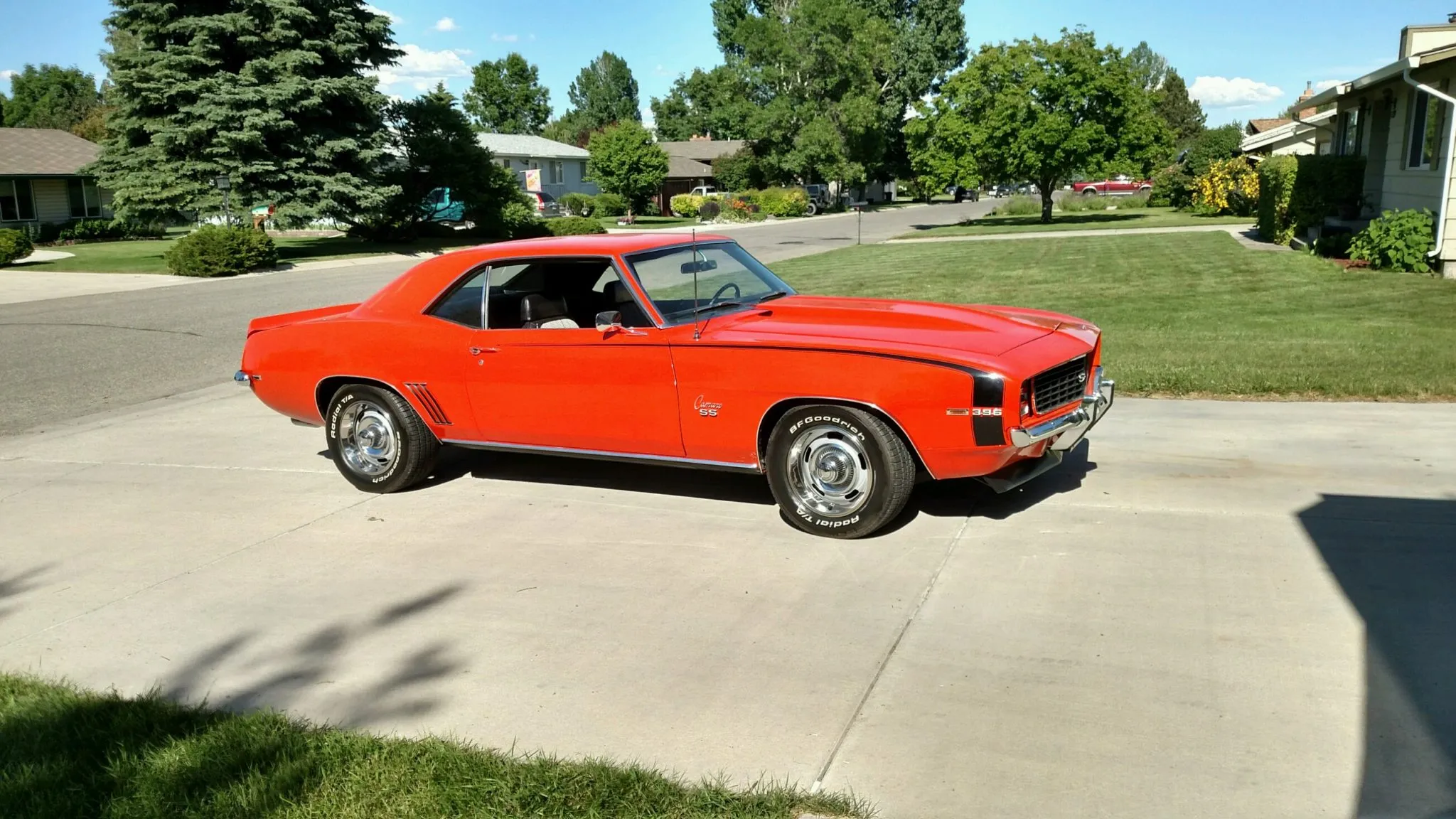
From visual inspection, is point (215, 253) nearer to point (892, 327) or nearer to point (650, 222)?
point (892, 327)

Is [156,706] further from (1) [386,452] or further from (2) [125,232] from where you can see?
(2) [125,232]

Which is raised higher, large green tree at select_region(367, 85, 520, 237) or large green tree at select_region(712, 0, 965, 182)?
large green tree at select_region(712, 0, 965, 182)

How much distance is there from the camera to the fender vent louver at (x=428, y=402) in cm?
676

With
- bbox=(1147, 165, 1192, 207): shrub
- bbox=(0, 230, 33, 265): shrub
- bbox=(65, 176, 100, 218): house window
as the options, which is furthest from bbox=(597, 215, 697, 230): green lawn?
bbox=(1147, 165, 1192, 207): shrub

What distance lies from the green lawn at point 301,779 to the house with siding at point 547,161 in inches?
2453

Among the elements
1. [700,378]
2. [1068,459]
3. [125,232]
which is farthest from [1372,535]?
[125,232]

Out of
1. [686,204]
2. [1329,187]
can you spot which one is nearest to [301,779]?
[1329,187]

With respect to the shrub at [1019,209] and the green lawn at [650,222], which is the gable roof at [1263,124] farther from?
the green lawn at [650,222]

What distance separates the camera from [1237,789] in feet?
11.0

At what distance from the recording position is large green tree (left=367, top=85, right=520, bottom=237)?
37094 millimetres

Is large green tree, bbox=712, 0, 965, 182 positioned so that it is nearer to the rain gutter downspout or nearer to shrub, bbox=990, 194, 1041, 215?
shrub, bbox=990, 194, 1041, 215

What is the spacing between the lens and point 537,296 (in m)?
6.81

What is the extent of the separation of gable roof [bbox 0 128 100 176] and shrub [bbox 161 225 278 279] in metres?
17.9

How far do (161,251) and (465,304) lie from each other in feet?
111
